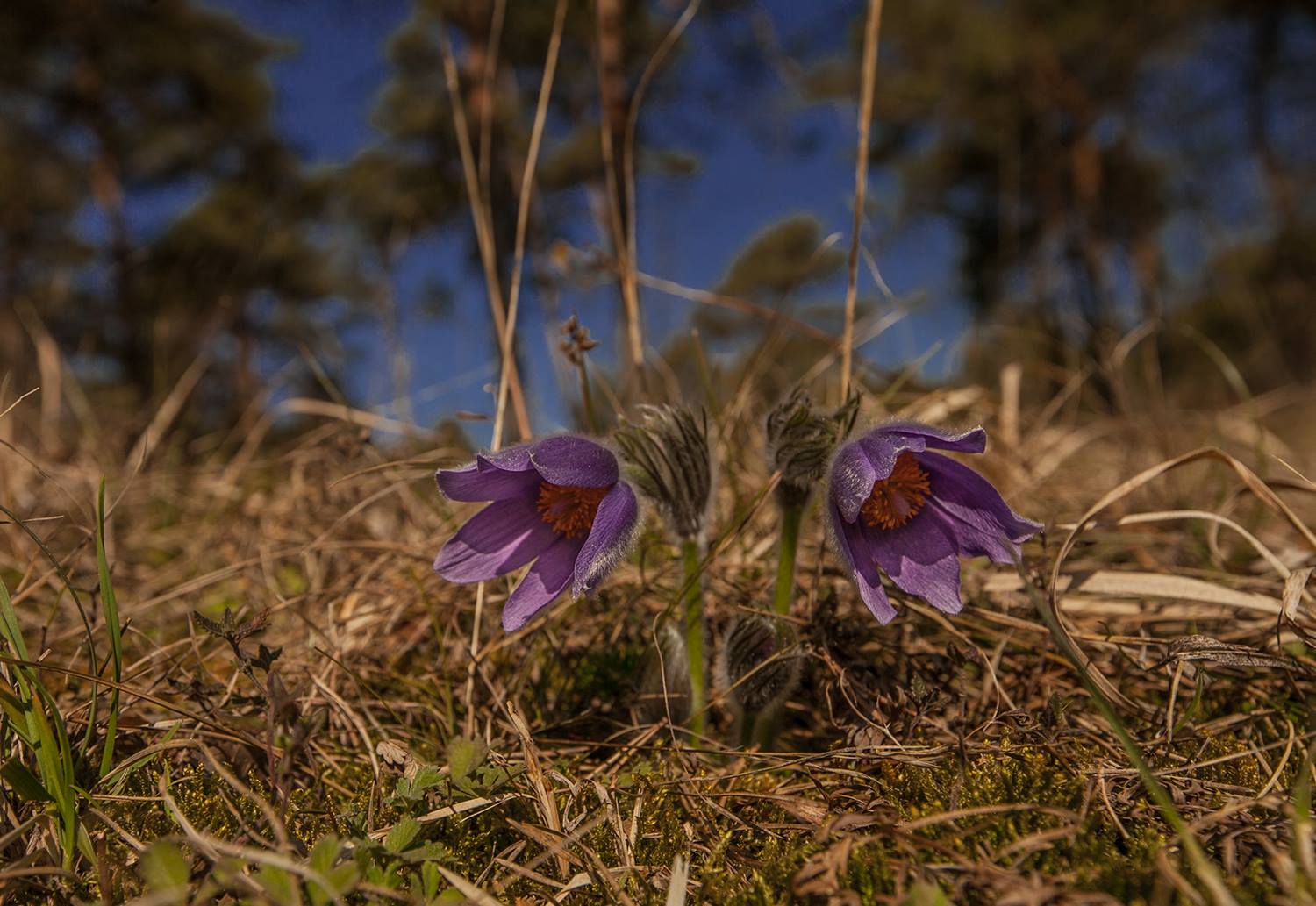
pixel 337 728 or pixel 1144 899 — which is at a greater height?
pixel 1144 899

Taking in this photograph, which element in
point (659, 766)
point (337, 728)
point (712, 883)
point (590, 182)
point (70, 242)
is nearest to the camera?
point (712, 883)

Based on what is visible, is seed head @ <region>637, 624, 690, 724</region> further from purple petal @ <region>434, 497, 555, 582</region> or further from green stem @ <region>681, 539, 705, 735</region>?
purple petal @ <region>434, 497, 555, 582</region>

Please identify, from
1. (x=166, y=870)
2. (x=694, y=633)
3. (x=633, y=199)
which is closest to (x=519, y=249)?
(x=633, y=199)

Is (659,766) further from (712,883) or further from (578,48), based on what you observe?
(578,48)

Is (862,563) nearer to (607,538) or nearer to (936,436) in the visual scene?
(936,436)

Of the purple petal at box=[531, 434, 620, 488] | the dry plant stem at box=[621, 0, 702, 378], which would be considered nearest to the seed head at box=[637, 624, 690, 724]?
the purple petal at box=[531, 434, 620, 488]

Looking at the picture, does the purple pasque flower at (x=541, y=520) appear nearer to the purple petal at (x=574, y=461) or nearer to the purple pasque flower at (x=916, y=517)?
the purple petal at (x=574, y=461)

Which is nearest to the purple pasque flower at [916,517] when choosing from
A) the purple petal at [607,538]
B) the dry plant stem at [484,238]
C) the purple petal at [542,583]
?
the purple petal at [607,538]

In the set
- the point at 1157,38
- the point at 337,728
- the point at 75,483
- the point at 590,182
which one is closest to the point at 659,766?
the point at 337,728
